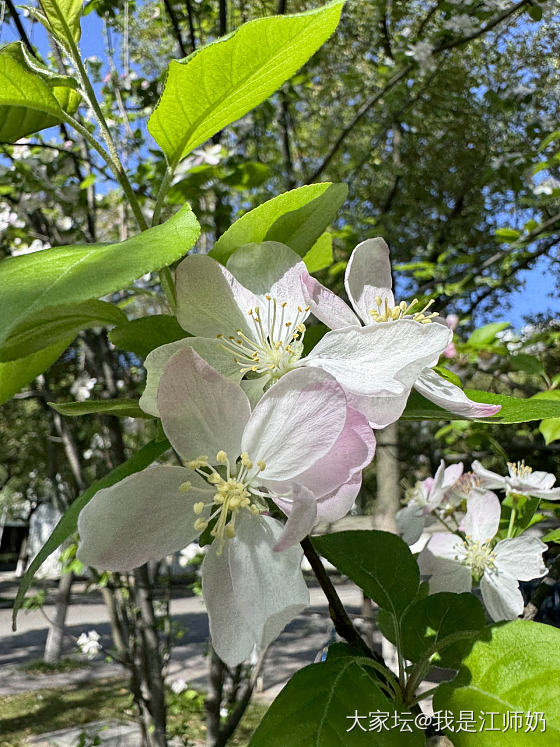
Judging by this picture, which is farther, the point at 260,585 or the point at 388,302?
the point at 388,302

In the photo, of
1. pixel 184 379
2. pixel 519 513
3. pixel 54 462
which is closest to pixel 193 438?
pixel 184 379

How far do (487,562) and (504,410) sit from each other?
0.36 m

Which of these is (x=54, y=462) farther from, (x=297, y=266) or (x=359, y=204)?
(x=297, y=266)

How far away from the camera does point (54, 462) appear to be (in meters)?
3.82

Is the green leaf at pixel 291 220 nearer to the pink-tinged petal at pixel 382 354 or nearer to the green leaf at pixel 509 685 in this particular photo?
the pink-tinged petal at pixel 382 354

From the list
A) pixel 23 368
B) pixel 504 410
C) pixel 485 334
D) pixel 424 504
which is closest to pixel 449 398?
pixel 504 410

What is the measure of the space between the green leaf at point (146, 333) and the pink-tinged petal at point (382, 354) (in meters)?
0.09

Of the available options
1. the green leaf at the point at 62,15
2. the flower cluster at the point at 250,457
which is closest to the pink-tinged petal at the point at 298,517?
the flower cluster at the point at 250,457

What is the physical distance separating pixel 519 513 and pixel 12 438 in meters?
9.40

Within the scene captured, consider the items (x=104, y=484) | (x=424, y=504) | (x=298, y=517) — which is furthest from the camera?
(x=424, y=504)

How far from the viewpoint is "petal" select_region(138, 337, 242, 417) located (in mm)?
326

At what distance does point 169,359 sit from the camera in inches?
12.2

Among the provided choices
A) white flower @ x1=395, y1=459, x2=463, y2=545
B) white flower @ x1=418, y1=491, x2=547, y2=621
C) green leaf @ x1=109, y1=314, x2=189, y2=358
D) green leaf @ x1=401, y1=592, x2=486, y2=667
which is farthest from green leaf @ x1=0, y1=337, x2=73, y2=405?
white flower @ x1=395, y1=459, x2=463, y2=545

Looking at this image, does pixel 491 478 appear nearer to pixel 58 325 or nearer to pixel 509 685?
pixel 509 685
